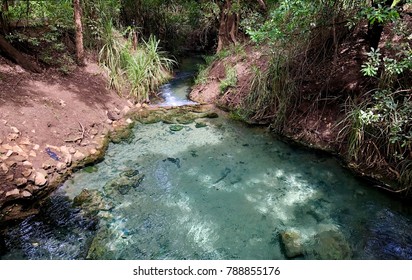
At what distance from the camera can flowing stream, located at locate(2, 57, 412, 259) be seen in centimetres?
280

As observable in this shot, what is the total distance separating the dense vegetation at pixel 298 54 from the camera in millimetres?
3537

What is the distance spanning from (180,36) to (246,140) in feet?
21.9

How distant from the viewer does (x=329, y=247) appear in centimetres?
281

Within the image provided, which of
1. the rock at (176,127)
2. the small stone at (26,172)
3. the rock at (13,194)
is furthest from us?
the rock at (176,127)

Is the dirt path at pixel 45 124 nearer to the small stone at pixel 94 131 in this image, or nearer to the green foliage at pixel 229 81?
the small stone at pixel 94 131

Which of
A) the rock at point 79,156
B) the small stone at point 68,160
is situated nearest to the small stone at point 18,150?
the small stone at point 68,160

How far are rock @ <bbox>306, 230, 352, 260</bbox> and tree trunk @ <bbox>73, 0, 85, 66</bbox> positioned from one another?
5.35 metres

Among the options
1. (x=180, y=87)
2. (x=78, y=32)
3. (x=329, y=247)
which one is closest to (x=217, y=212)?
(x=329, y=247)

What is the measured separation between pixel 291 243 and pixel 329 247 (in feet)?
1.18

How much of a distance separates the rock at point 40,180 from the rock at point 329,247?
9.87 feet

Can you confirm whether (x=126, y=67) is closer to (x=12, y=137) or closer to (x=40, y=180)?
(x=12, y=137)

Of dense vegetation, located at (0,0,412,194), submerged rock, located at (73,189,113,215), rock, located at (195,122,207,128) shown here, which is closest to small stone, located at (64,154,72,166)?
submerged rock, located at (73,189,113,215)

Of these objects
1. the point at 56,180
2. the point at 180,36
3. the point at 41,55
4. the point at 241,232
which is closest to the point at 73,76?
the point at 41,55
